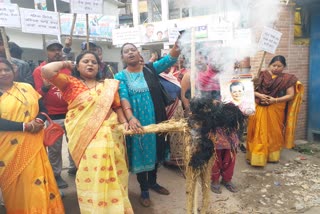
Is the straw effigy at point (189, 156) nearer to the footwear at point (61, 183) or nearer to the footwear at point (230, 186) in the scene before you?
the footwear at point (230, 186)

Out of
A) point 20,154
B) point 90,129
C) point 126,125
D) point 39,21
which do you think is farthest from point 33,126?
point 39,21

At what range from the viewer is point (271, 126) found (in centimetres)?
484

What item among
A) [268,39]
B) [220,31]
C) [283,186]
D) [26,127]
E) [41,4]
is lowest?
[283,186]

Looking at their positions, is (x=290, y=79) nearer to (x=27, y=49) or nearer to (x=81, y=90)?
(x=81, y=90)

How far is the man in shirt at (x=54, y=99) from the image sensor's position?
3.52 metres

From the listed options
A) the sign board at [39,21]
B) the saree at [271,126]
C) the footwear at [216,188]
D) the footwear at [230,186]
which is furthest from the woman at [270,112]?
the sign board at [39,21]

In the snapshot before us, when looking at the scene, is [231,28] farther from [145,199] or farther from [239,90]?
[145,199]

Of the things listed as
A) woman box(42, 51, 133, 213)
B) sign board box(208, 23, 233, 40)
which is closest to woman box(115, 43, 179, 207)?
woman box(42, 51, 133, 213)

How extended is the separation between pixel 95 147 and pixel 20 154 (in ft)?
2.30

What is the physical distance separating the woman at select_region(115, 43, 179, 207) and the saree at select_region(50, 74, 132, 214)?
0.37 m

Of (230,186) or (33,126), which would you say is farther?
(230,186)

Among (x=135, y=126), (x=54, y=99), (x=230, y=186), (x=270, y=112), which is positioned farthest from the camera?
(x=270, y=112)

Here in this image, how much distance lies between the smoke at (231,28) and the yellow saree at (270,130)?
1072mm

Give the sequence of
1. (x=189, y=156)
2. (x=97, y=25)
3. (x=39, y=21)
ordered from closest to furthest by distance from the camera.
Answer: (x=189, y=156)
(x=39, y=21)
(x=97, y=25)
